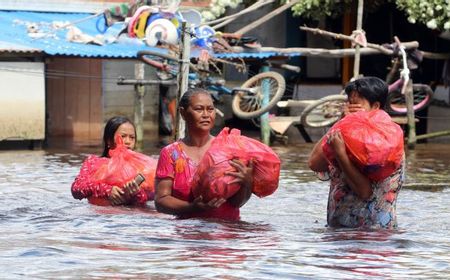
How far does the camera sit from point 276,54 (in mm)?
20984

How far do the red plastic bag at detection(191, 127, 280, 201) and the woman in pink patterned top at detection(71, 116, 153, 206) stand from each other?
193cm

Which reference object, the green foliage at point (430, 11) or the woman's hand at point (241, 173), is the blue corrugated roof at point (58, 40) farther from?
the woman's hand at point (241, 173)

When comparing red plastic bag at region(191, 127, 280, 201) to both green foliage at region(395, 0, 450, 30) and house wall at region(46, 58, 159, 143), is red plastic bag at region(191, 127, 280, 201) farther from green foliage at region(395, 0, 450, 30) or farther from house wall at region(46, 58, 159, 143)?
house wall at region(46, 58, 159, 143)

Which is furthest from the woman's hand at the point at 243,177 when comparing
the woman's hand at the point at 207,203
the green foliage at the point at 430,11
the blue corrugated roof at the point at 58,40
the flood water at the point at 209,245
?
the green foliage at the point at 430,11

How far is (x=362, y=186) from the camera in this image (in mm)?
7883

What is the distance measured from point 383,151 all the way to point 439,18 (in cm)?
1346

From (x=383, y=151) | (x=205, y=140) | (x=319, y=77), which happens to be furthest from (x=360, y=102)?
(x=319, y=77)

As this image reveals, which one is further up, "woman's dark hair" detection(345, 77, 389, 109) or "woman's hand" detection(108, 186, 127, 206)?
"woman's dark hair" detection(345, 77, 389, 109)

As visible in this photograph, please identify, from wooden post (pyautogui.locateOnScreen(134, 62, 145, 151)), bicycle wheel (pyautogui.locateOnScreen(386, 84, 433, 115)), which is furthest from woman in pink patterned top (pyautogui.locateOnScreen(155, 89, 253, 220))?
bicycle wheel (pyautogui.locateOnScreen(386, 84, 433, 115))

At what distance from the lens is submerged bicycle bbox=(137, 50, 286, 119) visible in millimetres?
20281

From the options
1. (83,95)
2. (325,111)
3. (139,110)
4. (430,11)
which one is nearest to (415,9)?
(430,11)

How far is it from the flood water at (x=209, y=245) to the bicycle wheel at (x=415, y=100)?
9.65 meters

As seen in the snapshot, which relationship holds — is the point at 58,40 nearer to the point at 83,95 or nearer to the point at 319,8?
the point at 83,95

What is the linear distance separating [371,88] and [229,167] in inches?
41.7
